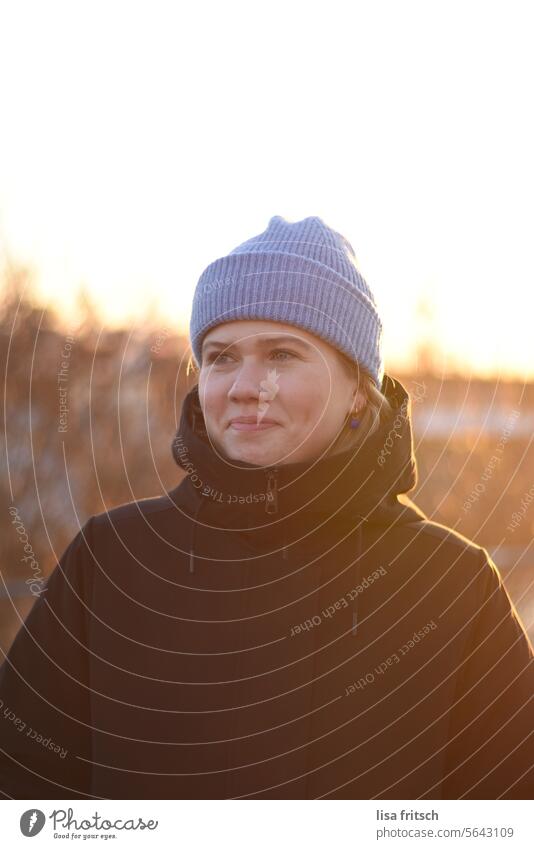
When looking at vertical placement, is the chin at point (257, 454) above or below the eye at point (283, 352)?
below

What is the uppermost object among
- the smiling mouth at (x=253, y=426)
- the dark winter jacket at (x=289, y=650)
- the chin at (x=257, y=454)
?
the smiling mouth at (x=253, y=426)

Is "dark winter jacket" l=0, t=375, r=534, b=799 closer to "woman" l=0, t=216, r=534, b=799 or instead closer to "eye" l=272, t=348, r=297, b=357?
"woman" l=0, t=216, r=534, b=799

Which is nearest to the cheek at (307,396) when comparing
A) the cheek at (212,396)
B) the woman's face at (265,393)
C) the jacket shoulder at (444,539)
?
the woman's face at (265,393)

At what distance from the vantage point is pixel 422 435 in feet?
16.3

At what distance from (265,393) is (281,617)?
422 mm

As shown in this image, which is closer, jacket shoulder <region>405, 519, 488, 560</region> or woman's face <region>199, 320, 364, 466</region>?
woman's face <region>199, 320, 364, 466</region>

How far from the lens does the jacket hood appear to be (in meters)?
1.86

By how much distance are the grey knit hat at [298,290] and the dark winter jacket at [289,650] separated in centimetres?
19

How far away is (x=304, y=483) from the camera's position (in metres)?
1.85

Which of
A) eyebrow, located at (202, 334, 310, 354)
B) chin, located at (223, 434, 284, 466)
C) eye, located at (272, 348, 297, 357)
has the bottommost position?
chin, located at (223, 434, 284, 466)

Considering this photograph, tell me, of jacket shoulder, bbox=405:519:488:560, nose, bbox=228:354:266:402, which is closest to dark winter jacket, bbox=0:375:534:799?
jacket shoulder, bbox=405:519:488:560

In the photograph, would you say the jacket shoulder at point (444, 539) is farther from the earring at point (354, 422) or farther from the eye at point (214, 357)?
the eye at point (214, 357)

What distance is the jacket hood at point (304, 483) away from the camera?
186cm

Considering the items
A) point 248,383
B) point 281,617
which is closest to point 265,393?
point 248,383
